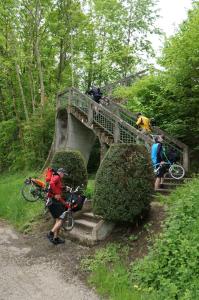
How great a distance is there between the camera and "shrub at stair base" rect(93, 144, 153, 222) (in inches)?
340

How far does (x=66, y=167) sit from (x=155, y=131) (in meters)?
4.02

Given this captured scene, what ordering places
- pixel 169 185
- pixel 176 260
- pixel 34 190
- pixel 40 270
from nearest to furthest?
pixel 176 260 < pixel 40 270 < pixel 169 185 < pixel 34 190

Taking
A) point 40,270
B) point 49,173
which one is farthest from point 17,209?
point 40,270

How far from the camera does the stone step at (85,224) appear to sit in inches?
392

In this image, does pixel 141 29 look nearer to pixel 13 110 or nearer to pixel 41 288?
pixel 13 110

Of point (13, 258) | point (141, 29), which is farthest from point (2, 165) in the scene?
point (13, 258)

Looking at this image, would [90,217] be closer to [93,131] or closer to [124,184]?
[124,184]

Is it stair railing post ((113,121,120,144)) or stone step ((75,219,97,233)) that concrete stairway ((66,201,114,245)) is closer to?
stone step ((75,219,97,233))

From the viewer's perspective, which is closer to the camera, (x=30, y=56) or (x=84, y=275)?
(x=84, y=275)

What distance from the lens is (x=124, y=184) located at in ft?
28.8

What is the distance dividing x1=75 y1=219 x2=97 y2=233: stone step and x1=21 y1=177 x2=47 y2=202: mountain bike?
8.32 ft

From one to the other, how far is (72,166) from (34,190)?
1.87 m

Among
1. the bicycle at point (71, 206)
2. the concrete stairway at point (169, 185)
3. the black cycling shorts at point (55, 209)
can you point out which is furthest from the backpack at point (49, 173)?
the concrete stairway at point (169, 185)

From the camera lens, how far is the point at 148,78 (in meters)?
15.6
